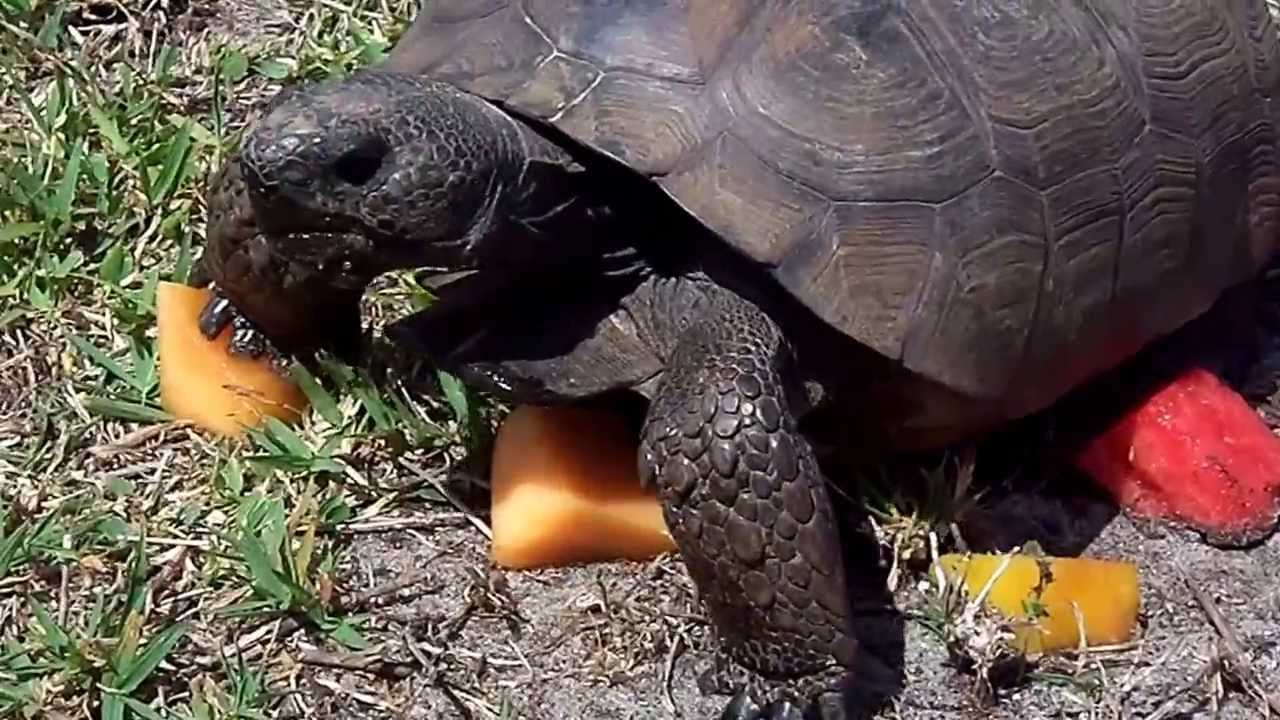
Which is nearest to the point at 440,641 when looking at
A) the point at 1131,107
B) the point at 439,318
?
the point at 439,318

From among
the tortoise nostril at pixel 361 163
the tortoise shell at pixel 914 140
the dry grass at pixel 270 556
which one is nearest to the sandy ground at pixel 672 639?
the dry grass at pixel 270 556

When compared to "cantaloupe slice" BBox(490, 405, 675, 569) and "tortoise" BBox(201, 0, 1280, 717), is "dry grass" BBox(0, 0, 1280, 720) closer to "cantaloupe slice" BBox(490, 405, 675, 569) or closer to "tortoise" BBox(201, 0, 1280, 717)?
"cantaloupe slice" BBox(490, 405, 675, 569)

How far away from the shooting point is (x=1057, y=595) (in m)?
2.96

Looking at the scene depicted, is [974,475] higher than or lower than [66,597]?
higher

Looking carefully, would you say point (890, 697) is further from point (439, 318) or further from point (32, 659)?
point (32, 659)

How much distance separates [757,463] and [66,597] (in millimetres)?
1076

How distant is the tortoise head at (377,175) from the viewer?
2.64 metres

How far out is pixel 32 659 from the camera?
2863 millimetres

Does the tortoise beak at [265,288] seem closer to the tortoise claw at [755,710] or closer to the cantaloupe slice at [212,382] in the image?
the cantaloupe slice at [212,382]

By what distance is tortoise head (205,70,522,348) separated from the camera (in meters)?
2.64

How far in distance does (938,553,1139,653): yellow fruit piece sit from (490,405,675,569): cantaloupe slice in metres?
0.47

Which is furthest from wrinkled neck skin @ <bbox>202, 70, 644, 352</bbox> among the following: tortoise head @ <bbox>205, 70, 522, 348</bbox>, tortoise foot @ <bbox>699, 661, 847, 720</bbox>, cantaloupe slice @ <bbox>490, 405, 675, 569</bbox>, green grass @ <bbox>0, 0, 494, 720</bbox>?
tortoise foot @ <bbox>699, 661, 847, 720</bbox>

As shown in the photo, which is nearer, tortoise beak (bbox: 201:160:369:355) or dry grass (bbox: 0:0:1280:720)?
dry grass (bbox: 0:0:1280:720)

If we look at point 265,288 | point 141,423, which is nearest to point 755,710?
point 265,288
